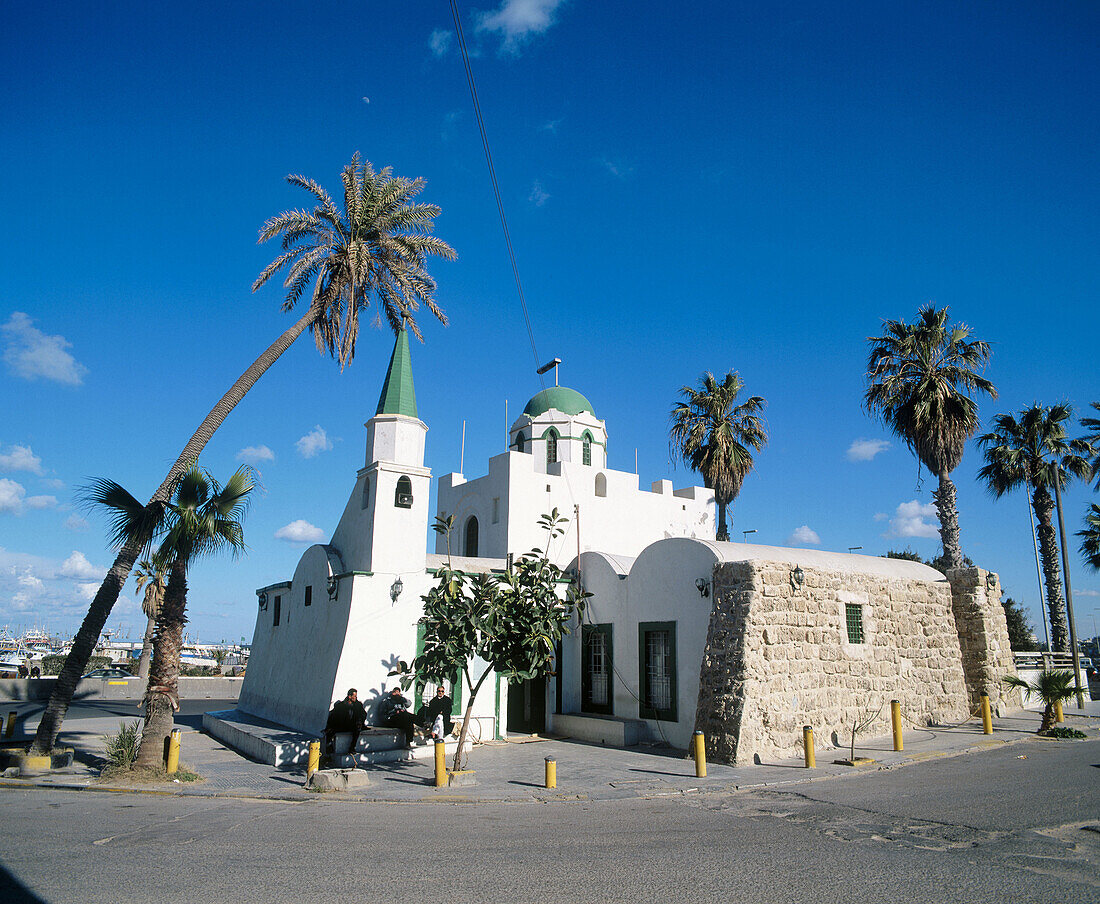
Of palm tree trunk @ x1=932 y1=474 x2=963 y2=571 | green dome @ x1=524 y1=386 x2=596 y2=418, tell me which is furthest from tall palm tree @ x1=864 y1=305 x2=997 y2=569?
green dome @ x1=524 y1=386 x2=596 y2=418

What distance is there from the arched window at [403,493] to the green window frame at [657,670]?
256 inches

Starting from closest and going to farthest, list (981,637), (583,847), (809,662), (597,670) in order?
(583,847)
(809,662)
(597,670)
(981,637)

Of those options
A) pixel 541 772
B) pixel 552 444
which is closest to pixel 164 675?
pixel 541 772

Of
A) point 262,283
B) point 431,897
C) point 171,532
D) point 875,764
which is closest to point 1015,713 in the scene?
point 875,764

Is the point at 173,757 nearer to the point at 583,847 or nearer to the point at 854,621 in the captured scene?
the point at 583,847

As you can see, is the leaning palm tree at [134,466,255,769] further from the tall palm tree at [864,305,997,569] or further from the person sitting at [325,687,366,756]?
the tall palm tree at [864,305,997,569]

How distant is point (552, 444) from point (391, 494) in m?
12.4

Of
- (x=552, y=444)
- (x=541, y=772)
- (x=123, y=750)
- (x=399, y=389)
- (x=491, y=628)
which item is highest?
(x=552, y=444)

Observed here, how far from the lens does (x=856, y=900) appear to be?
674 centimetres

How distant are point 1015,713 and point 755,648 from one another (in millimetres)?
11940

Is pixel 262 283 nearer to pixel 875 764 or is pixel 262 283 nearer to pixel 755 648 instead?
pixel 755 648

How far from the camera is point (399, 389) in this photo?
18250 millimetres

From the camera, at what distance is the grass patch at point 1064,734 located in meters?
16.8

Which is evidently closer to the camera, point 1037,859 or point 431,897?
point 431,897
